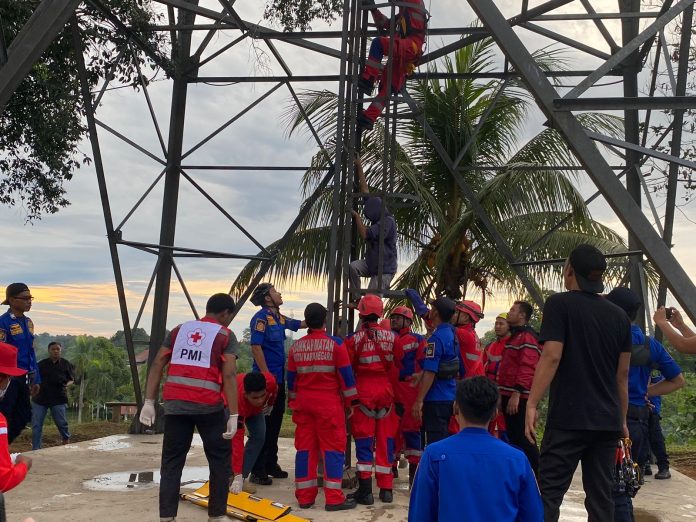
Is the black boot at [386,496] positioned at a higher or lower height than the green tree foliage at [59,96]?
lower

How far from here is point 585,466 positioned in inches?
183

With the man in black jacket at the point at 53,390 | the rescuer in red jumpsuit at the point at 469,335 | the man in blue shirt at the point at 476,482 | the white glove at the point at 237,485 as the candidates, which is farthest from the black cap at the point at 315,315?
the man in black jacket at the point at 53,390

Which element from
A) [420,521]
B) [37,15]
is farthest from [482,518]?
[37,15]

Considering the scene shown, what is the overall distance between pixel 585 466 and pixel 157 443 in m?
7.07

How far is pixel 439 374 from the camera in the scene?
7238 mm

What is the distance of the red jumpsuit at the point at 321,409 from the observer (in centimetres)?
687

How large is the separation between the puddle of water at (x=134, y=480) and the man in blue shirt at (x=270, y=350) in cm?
63

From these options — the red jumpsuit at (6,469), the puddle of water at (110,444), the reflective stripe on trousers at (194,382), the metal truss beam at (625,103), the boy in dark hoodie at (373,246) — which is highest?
the metal truss beam at (625,103)

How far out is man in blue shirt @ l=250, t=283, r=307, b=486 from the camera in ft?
26.2

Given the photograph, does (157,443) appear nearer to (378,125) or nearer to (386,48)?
(386,48)

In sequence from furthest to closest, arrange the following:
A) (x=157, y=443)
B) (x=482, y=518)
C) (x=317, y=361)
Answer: (x=157, y=443)
(x=317, y=361)
(x=482, y=518)

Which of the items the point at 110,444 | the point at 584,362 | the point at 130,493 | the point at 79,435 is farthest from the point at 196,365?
the point at 79,435

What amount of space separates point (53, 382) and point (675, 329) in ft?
29.7

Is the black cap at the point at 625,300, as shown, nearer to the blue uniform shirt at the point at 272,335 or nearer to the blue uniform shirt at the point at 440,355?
the blue uniform shirt at the point at 440,355
